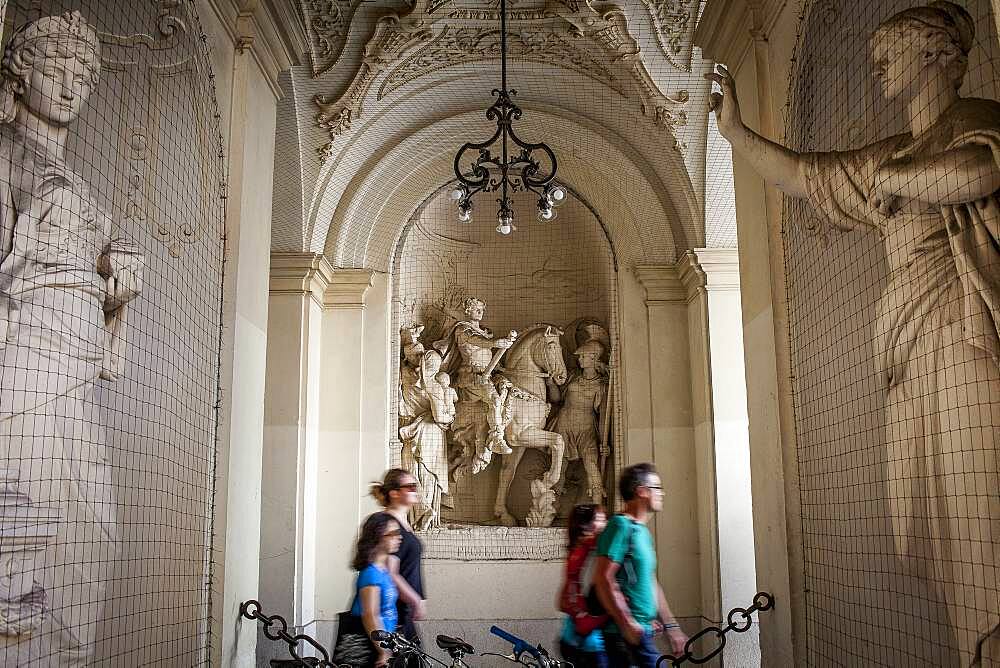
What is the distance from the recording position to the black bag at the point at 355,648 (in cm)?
403

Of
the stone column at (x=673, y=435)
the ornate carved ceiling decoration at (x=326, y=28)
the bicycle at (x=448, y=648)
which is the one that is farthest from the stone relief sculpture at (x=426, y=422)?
the bicycle at (x=448, y=648)

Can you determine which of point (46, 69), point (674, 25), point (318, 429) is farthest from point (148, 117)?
point (318, 429)

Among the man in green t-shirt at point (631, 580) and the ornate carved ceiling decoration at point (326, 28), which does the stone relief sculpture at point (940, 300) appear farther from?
the ornate carved ceiling decoration at point (326, 28)

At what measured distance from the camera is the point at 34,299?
3500mm

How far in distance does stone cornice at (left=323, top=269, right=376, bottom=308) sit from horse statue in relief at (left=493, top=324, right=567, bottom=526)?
1638 millimetres

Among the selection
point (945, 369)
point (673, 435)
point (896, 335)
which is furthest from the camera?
point (673, 435)

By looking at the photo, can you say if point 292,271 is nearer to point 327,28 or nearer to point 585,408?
point 327,28

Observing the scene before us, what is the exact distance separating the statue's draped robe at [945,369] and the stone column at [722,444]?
14.4 ft

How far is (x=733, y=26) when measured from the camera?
208 inches

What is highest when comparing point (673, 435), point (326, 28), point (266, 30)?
point (326, 28)

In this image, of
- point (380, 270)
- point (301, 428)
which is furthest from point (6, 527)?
point (380, 270)

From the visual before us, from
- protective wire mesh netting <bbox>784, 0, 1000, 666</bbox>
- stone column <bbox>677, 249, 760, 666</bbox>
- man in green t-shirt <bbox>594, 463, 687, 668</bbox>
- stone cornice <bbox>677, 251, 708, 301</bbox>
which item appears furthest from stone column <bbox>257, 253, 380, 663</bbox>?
protective wire mesh netting <bbox>784, 0, 1000, 666</bbox>

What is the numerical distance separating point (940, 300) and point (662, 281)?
5.65 meters

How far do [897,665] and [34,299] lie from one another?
3.72 m
